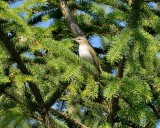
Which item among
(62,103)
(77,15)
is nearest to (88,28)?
(77,15)

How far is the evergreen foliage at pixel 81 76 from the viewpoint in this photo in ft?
7.81

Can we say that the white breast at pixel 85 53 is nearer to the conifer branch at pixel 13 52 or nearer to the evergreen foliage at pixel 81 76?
the evergreen foliage at pixel 81 76

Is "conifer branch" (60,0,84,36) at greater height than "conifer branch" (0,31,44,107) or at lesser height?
A: lesser

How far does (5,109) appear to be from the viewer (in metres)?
2.80

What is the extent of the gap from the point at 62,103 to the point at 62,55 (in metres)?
1.32

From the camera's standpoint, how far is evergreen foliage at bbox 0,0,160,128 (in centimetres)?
238

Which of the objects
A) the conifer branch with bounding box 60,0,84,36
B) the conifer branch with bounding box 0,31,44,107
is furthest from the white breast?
the conifer branch with bounding box 0,31,44,107

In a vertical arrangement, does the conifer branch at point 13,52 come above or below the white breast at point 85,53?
above

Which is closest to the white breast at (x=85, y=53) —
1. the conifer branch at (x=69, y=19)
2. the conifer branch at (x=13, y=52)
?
the conifer branch at (x=69, y=19)

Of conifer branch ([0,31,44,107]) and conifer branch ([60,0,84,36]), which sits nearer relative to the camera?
conifer branch ([0,31,44,107])

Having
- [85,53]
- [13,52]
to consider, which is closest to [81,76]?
[13,52]

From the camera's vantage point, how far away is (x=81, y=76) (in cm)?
247

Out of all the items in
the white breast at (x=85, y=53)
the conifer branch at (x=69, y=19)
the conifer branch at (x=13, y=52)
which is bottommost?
the white breast at (x=85, y=53)

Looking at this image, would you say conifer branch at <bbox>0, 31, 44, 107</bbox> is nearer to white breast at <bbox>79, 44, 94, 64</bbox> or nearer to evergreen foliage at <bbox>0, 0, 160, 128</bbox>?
evergreen foliage at <bbox>0, 0, 160, 128</bbox>
